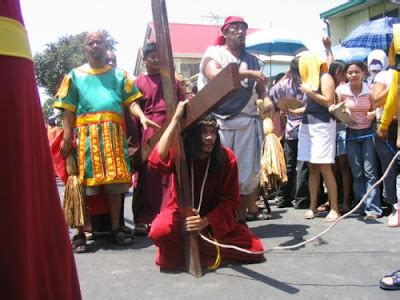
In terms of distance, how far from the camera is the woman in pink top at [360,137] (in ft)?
16.5

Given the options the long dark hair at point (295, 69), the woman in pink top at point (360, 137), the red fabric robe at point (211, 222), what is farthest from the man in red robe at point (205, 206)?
the long dark hair at point (295, 69)

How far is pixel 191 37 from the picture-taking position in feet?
107

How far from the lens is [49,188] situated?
1.23 meters

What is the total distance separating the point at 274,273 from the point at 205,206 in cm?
68

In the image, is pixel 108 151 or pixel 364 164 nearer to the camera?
pixel 108 151

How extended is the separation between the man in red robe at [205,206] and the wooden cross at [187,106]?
0.29 feet

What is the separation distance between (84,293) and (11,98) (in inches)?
84.4

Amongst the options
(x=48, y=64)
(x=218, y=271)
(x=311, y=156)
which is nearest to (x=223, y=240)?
(x=218, y=271)

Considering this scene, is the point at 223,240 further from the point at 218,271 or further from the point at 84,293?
the point at 84,293

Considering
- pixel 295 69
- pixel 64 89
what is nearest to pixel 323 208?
pixel 295 69

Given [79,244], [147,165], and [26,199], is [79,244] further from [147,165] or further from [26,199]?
[26,199]

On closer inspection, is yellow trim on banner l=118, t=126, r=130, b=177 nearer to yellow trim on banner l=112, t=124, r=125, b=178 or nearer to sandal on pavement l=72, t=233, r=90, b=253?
yellow trim on banner l=112, t=124, r=125, b=178

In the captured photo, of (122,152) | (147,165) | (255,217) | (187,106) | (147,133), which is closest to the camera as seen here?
(187,106)

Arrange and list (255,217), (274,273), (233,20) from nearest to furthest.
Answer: (274,273)
(233,20)
(255,217)
